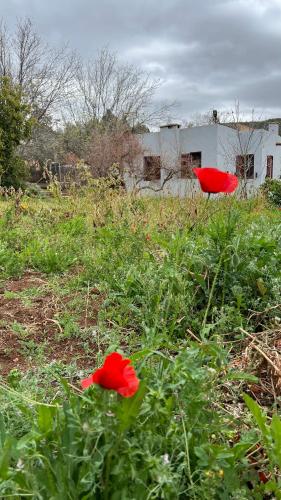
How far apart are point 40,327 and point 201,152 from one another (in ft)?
54.7

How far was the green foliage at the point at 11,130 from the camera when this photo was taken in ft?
43.8

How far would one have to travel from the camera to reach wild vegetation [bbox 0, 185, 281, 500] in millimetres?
872

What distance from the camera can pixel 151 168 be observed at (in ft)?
62.2

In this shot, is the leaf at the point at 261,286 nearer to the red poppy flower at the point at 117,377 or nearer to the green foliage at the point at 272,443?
the green foliage at the point at 272,443

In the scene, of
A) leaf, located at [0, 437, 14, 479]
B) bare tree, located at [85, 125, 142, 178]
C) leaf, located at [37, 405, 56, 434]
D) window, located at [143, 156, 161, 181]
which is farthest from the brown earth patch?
window, located at [143, 156, 161, 181]

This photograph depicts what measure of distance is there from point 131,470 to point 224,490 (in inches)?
10.2

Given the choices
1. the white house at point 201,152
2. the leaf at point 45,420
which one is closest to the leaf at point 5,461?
the leaf at point 45,420

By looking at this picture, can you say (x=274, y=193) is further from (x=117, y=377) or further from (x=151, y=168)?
(x=117, y=377)

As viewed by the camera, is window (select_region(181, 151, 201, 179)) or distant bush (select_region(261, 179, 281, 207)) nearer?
distant bush (select_region(261, 179, 281, 207))

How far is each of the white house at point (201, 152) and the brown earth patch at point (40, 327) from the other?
46.6 ft

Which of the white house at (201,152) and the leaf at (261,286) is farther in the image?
the white house at (201,152)

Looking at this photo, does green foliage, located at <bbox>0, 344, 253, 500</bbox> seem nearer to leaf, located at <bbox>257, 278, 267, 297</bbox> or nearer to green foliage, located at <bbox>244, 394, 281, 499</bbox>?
green foliage, located at <bbox>244, 394, 281, 499</bbox>

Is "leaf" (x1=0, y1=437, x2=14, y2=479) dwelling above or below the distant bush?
above

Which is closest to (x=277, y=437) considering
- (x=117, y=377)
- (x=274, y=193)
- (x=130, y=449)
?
(x=130, y=449)
